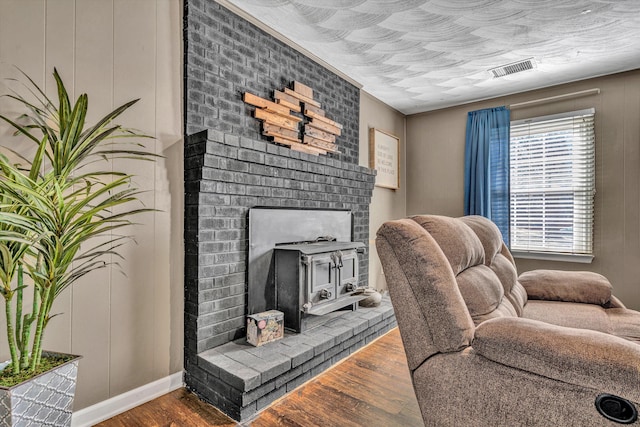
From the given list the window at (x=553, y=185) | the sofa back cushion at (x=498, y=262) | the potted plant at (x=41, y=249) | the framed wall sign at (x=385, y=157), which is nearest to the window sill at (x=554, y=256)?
the window at (x=553, y=185)

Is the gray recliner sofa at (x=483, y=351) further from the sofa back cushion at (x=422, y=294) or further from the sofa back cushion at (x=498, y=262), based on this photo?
the sofa back cushion at (x=498, y=262)

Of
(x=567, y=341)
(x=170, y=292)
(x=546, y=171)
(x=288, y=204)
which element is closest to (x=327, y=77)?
(x=288, y=204)

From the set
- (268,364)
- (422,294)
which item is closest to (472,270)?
(422,294)

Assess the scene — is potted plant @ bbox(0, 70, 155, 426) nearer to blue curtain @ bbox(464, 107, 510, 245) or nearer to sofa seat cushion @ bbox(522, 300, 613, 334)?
sofa seat cushion @ bbox(522, 300, 613, 334)

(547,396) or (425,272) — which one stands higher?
(425,272)

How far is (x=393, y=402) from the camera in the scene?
182 cm

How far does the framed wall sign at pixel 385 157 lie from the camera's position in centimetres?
387

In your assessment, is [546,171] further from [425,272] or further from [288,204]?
[425,272]

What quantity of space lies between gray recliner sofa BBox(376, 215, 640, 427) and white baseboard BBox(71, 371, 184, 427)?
149 cm

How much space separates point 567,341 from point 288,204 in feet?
6.13

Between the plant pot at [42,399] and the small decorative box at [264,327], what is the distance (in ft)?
3.15

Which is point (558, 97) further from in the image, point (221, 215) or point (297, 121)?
point (221, 215)

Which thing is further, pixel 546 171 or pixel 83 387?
pixel 546 171

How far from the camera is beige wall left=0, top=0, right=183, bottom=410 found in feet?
5.08
